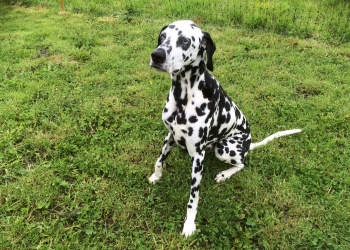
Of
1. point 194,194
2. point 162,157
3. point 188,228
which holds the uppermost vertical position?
point 162,157

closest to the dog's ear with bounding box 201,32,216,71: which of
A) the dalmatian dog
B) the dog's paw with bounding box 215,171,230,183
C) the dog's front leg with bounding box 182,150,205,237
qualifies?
the dalmatian dog

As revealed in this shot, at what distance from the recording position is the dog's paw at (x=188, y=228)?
296 centimetres

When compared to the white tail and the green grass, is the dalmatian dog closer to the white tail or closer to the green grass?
the green grass

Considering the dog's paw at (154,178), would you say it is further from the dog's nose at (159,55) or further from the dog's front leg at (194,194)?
the dog's nose at (159,55)

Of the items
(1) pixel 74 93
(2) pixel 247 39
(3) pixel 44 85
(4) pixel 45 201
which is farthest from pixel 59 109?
(2) pixel 247 39

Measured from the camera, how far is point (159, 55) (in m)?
2.28

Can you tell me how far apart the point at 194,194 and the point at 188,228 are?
0.33 meters

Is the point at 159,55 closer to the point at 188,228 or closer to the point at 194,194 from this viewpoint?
the point at 194,194

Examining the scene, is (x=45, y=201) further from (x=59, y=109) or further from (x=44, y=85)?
(x=44, y=85)

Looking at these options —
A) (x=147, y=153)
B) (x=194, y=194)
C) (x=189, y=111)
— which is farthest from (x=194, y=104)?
(x=147, y=153)

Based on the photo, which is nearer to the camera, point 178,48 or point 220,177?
point 178,48

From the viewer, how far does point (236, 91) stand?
4.98 m

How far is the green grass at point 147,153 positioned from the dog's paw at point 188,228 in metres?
0.06

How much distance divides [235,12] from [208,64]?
16.3 ft
